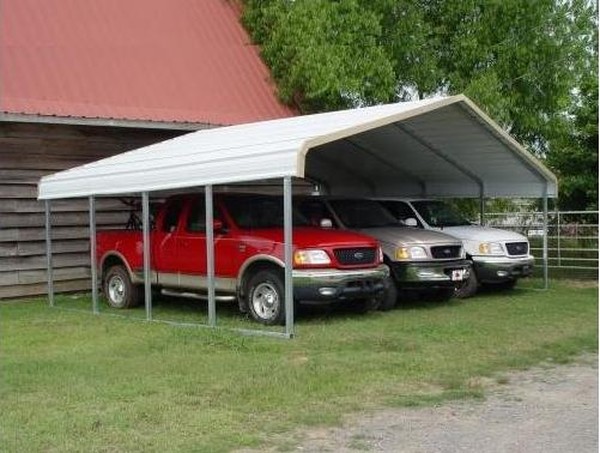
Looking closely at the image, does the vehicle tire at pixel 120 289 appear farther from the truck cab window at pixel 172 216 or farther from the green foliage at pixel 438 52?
the green foliage at pixel 438 52

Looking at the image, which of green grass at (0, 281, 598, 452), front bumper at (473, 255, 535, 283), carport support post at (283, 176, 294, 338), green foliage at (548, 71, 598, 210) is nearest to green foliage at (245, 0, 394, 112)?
front bumper at (473, 255, 535, 283)

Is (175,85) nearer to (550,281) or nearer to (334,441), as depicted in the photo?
(550,281)

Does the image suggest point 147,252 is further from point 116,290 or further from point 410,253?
point 410,253

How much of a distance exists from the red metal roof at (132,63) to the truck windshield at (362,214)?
13.4 feet

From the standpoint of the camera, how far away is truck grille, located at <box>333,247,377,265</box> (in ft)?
38.4

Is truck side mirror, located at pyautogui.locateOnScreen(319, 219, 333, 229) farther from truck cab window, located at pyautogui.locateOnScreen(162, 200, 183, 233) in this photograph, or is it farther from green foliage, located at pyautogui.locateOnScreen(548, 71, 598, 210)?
green foliage, located at pyautogui.locateOnScreen(548, 71, 598, 210)

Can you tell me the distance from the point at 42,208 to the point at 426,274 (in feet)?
23.6

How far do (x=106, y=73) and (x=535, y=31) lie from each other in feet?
30.4

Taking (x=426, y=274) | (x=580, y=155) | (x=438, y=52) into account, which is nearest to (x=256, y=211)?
(x=426, y=274)

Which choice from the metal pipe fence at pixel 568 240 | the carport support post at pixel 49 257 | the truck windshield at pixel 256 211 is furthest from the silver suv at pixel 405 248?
the metal pipe fence at pixel 568 240

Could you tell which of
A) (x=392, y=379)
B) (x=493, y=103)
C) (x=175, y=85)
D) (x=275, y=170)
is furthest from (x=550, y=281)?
(x=392, y=379)

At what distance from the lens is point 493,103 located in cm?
1803

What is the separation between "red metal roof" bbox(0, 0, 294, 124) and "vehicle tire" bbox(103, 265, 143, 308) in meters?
3.04

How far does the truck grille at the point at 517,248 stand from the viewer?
50.2 ft
